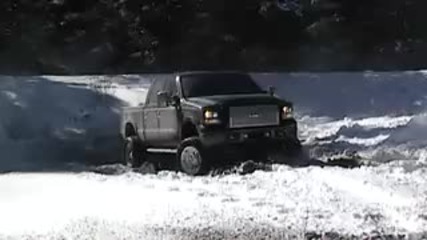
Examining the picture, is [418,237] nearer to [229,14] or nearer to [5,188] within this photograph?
[5,188]

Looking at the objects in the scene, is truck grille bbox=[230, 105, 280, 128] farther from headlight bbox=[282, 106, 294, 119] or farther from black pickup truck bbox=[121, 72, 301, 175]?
headlight bbox=[282, 106, 294, 119]

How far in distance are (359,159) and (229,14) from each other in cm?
1928

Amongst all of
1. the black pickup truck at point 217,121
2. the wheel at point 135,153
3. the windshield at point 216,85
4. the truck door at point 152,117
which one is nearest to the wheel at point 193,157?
the black pickup truck at point 217,121

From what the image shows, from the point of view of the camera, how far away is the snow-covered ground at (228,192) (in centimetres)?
931

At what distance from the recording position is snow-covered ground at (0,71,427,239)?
9312 millimetres

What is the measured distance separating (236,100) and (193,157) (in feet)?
3.45

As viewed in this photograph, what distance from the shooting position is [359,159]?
14.6 metres

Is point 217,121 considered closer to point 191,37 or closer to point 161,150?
point 161,150

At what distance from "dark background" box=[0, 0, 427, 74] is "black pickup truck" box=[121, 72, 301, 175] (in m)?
18.1

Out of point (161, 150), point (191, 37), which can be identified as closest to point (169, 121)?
point (161, 150)

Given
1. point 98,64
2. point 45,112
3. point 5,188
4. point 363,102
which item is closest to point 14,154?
point 45,112

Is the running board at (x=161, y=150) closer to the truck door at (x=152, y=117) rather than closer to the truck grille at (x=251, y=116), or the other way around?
the truck door at (x=152, y=117)

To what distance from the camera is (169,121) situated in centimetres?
1443

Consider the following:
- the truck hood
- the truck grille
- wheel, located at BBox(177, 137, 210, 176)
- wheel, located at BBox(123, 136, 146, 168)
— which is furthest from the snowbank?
wheel, located at BBox(177, 137, 210, 176)
